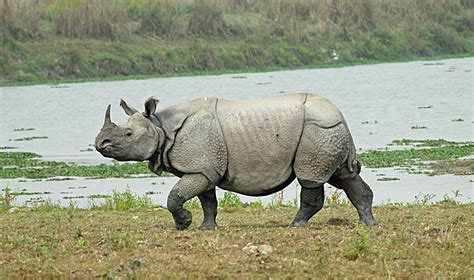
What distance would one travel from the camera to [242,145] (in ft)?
37.1

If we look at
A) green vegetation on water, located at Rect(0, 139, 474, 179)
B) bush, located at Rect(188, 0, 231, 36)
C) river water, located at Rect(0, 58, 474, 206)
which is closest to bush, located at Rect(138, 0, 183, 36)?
bush, located at Rect(188, 0, 231, 36)

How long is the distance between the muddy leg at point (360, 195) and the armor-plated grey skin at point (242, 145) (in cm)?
13

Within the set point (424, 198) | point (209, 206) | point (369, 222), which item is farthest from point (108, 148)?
point (424, 198)

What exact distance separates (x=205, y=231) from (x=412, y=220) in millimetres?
2264

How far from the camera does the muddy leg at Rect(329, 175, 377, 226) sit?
1167 cm

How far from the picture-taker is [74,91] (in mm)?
34812

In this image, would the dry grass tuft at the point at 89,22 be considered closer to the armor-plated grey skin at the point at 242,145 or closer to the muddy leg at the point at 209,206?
the muddy leg at the point at 209,206

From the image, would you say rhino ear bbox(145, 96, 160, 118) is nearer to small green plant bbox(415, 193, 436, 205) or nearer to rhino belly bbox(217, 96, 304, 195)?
rhino belly bbox(217, 96, 304, 195)

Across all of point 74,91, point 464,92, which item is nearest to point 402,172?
point 464,92

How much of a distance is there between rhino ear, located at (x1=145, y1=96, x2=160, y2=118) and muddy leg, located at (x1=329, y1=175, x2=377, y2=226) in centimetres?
187

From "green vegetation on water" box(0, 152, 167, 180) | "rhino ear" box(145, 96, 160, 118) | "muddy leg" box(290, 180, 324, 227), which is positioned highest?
"rhino ear" box(145, 96, 160, 118)

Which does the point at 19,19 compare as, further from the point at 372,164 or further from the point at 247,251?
the point at 247,251

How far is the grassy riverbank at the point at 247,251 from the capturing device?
29.7 feet

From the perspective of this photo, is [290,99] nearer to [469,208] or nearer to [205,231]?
[205,231]
